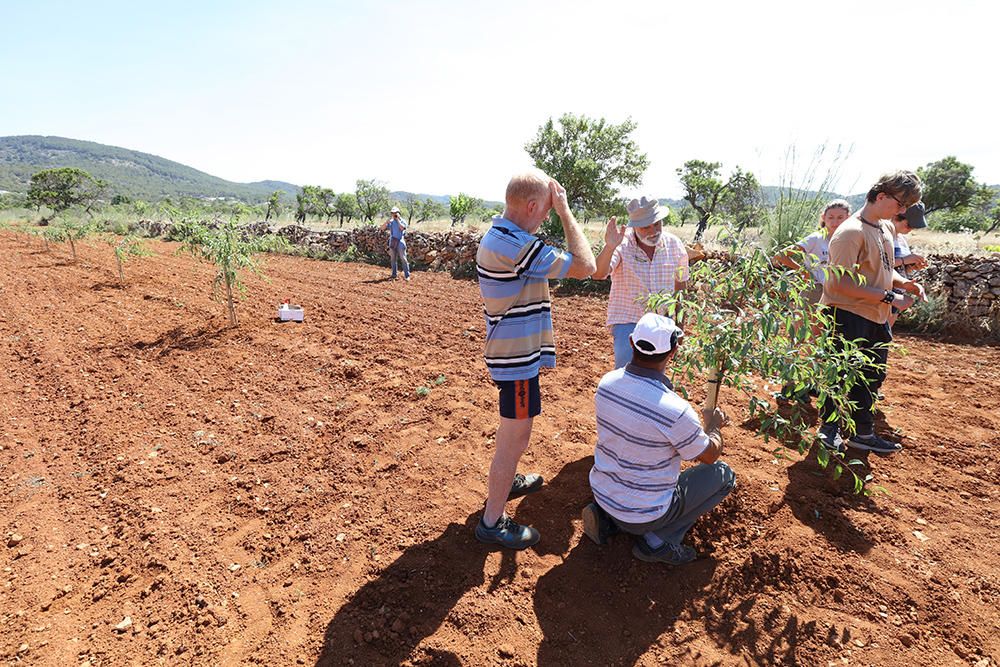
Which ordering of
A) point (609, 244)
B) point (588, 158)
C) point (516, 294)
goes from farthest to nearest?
point (588, 158)
point (609, 244)
point (516, 294)

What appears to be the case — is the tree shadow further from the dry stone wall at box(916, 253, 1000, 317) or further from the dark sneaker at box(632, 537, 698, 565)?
the dry stone wall at box(916, 253, 1000, 317)

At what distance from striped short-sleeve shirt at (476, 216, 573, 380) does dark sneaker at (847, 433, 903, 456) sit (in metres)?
2.59

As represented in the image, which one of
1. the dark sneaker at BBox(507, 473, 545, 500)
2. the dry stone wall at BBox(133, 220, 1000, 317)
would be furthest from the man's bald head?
the dry stone wall at BBox(133, 220, 1000, 317)

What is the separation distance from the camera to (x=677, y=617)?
7.06 feet

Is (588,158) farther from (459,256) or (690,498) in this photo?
(690,498)

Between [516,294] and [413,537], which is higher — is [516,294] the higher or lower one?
the higher one

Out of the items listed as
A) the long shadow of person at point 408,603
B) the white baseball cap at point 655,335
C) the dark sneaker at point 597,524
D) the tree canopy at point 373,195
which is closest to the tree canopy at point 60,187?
the tree canopy at point 373,195

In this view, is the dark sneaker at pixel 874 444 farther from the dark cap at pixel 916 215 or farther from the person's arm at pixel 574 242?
the person's arm at pixel 574 242

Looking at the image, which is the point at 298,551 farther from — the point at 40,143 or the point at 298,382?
the point at 40,143

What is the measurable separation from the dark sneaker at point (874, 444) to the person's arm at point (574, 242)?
260cm

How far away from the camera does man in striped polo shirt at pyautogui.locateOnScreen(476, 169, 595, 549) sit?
6.91 feet

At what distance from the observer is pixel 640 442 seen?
210 cm

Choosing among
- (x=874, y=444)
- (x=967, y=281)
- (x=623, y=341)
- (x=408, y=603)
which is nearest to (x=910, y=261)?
(x=874, y=444)

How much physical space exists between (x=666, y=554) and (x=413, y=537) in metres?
1.32
